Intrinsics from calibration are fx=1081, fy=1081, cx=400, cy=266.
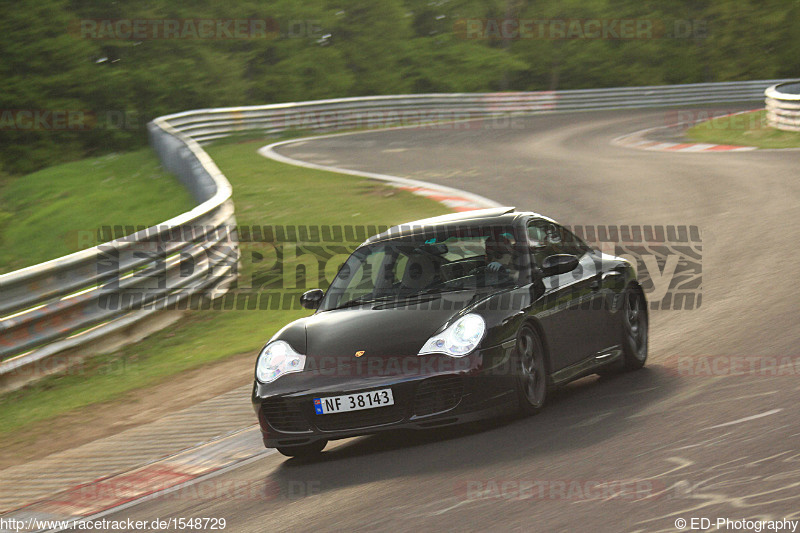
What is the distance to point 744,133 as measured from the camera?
26.9 metres

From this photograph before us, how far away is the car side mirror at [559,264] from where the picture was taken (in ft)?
24.0

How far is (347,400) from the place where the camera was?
6.59m

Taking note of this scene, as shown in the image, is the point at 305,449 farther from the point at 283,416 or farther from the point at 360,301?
the point at 360,301

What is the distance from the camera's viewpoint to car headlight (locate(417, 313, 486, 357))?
664 cm

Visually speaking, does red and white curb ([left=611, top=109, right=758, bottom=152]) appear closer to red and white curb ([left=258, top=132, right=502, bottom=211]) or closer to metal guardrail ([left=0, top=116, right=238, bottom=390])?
red and white curb ([left=258, top=132, right=502, bottom=211])

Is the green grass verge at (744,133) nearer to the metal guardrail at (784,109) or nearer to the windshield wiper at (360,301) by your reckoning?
the metal guardrail at (784,109)

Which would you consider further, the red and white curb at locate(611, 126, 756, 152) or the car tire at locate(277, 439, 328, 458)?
the red and white curb at locate(611, 126, 756, 152)

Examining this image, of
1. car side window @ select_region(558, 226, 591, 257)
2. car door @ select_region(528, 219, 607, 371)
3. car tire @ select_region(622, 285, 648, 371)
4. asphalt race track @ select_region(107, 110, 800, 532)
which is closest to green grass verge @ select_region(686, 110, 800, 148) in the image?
asphalt race track @ select_region(107, 110, 800, 532)

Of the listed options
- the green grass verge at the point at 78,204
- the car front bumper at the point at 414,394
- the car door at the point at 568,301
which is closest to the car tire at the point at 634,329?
the car door at the point at 568,301

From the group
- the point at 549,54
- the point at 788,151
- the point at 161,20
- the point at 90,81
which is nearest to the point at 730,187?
the point at 788,151

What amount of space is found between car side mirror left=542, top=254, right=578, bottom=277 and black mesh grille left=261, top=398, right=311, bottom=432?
6.32ft

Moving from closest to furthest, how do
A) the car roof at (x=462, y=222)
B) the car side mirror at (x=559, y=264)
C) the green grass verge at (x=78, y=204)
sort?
the car side mirror at (x=559, y=264)
the car roof at (x=462, y=222)
the green grass verge at (x=78, y=204)

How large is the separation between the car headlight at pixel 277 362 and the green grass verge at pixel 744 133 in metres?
18.9

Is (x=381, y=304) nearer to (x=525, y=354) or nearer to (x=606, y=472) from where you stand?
(x=525, y=354)
